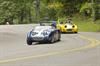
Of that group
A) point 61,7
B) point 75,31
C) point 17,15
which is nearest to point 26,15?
point 17,15

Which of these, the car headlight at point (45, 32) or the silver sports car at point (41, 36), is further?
the car headlight at point (45, 32)

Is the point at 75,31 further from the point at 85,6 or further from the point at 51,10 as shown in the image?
the point at 51,10

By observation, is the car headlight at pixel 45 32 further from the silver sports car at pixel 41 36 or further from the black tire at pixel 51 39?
the black tire at pixel 51 39

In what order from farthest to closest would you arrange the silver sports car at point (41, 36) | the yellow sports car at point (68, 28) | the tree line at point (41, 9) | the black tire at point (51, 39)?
1. the tree line at point (41, 9)
2. the yellow sports car at point (68, 28)
3. the black tire at point (51, 39)
4. the silver sports car at point (41, 36)

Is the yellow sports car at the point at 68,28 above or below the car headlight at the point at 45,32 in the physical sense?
below

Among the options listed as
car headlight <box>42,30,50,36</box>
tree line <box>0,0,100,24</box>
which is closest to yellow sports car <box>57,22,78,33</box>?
car headlight <box>42,30,50,36</box>

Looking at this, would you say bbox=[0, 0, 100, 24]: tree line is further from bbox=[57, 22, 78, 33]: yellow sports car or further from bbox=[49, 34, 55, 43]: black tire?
bbox=[49, 34, 55, 43]: black tire

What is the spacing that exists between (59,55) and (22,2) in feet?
261

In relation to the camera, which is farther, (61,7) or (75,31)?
(61,7)

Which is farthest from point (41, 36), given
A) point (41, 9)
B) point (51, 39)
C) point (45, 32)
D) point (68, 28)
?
point (41, 9)

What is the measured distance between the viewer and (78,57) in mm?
18859

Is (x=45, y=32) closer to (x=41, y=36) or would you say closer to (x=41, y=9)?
(x=41, y=36)

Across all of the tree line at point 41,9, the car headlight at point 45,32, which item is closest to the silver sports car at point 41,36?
the car headlight at point 45,32


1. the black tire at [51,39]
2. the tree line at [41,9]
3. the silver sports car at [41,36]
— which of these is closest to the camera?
the silver sports car at [41,36]
